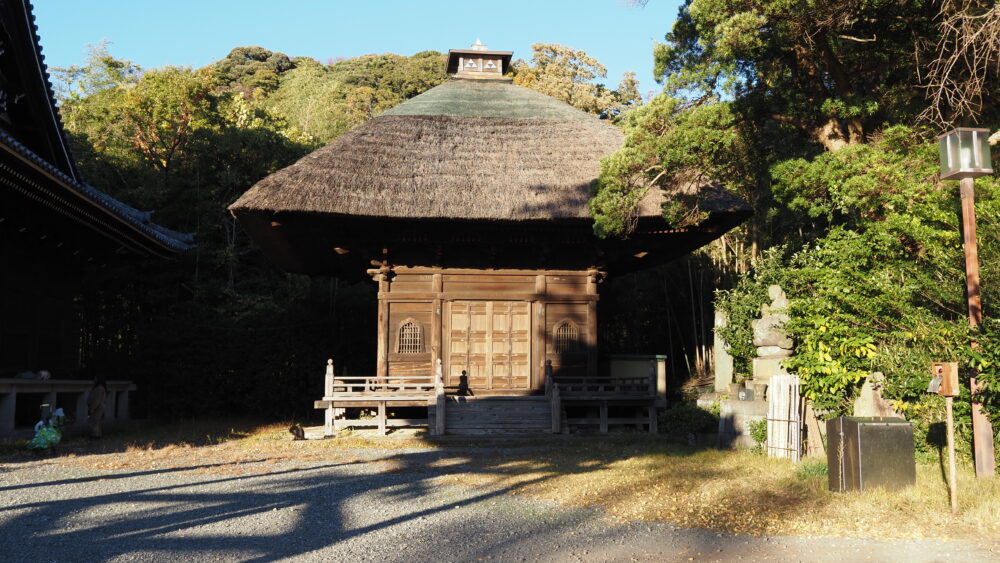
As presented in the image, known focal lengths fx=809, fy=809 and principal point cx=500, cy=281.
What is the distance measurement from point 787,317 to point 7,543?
8983 mm

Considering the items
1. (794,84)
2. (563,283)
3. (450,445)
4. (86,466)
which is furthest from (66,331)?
(794,84)

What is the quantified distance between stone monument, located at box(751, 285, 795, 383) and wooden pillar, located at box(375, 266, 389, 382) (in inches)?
265

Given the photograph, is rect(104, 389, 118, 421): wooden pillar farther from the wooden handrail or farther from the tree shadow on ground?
the wooden handrail

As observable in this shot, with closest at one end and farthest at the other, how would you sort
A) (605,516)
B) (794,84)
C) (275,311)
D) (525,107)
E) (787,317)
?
(605,516)
(787,317)
(794,84)
(525,107)
(275,311)

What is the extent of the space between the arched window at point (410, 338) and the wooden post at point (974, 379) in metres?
9.48

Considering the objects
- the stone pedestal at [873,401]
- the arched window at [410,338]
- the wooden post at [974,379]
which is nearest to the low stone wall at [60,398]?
the arched window at [410,338]

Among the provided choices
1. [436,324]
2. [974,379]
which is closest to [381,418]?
[436,324]

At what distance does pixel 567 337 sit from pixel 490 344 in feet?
4.80

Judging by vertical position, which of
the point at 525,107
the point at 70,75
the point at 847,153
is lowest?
the point at 847,153

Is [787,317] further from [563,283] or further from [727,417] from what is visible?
[563,283]

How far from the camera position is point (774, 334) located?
420 inches

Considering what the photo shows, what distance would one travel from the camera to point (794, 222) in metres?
18.3

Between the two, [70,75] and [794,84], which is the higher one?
[70,75]

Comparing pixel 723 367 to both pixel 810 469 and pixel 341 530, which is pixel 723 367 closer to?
pixel 810 469
